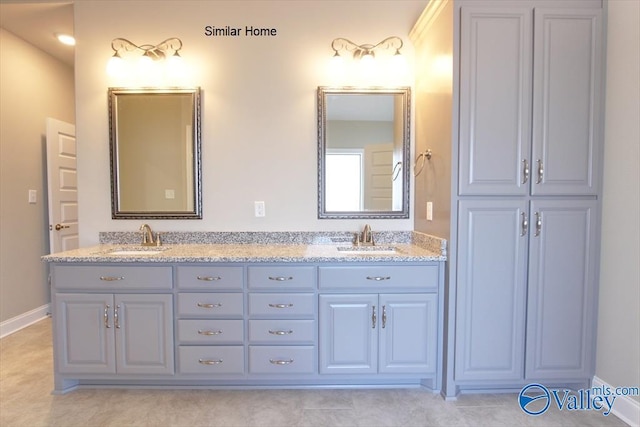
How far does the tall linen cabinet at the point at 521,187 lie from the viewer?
187cm

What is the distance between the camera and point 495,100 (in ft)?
6.15

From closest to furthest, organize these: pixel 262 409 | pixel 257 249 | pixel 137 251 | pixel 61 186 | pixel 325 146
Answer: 1. pixel 262 409
2. pixel 257 249
3. pixel 137 251
4. pixel 325 146
5. pixel 61 186

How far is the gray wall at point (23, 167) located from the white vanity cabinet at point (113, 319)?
1.48 meters

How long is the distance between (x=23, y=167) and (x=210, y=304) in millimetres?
2485

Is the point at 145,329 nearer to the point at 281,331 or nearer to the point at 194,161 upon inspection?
the point at 281,331

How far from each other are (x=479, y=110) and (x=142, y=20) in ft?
7.69

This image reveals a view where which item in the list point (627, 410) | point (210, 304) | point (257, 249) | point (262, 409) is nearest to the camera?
point (627, 410)

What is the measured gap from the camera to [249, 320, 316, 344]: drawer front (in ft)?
6.59

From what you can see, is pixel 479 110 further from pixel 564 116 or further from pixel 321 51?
pixel 321 51

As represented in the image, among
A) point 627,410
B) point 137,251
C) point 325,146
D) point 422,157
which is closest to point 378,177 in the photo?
point 422,157

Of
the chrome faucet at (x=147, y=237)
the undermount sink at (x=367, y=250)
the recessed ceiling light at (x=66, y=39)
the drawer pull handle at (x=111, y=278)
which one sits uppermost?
the recessed ceiling light at (x=66, y=39)

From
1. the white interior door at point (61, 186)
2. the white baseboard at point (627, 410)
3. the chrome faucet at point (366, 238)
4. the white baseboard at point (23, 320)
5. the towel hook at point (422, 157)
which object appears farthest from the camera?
the white interior door at point (61, 186)

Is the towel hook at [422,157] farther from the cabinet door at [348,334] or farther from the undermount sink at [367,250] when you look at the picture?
the cabinet door at [348,334]

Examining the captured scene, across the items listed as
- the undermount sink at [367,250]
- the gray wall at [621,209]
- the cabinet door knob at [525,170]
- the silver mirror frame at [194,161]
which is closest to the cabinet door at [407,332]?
the undermount sink at [367,250]
